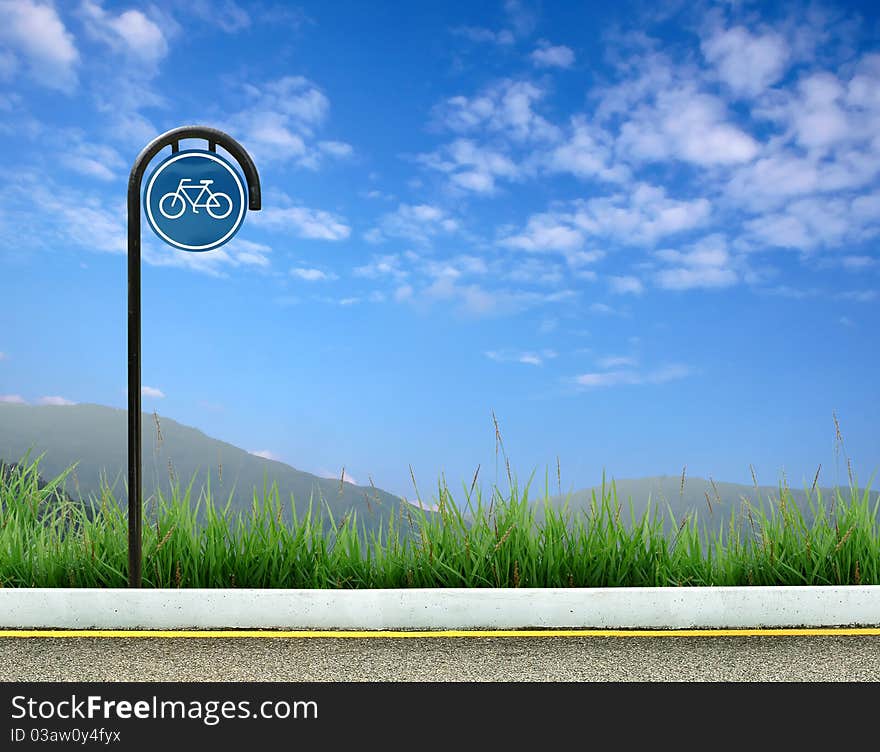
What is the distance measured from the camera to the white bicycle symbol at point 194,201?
8.17 meters

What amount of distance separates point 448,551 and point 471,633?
1.49m

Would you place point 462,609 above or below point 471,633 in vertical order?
above

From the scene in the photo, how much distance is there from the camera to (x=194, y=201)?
323 inches

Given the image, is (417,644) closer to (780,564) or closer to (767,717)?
(767,717)

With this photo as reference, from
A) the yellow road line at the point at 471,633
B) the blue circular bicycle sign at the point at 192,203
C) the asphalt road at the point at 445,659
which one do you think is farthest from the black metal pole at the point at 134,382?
the asphalt road at the point at 445,659

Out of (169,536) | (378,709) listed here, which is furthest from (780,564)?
(169,536)

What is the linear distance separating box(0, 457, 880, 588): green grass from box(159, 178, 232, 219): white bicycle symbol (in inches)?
104

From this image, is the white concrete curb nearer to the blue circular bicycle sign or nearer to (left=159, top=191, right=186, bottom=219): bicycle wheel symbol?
the blue circular bicycle sign

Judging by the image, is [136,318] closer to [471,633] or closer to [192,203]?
[192,203]

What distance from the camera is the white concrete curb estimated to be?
722 centimetres

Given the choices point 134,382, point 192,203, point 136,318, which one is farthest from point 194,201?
point 134,382

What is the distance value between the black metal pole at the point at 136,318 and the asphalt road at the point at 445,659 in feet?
3.46

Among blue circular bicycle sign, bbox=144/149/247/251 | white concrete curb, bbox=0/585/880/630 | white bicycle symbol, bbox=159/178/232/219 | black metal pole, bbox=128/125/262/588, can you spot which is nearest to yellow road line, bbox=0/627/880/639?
white concrete curb, bbox=0/585/880/630

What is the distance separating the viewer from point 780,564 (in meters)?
8.63
